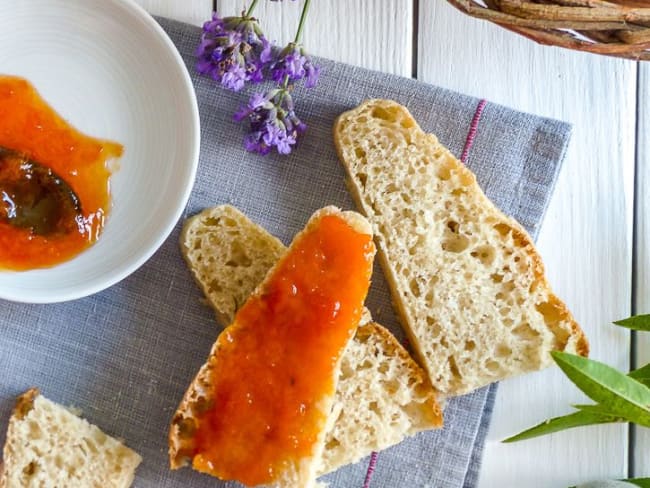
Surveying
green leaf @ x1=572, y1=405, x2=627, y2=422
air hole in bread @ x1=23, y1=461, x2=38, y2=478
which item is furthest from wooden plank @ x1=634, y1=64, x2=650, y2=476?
air hole in bread @ x1=23, y1=461, x2=38, y2=478

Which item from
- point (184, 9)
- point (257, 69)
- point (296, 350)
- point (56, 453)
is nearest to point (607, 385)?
point (296, 350)

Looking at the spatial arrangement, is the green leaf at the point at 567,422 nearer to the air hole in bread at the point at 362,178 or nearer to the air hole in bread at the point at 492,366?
the air hole in bread at the point at 492,366

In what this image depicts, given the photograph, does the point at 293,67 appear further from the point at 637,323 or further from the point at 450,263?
the point at 637,323

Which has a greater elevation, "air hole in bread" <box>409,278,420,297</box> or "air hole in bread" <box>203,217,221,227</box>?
"air hole in bread" <box>203,217,221,227</box>

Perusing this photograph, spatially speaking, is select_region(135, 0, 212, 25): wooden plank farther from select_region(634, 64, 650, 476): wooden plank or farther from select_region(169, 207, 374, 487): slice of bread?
select_region(634, 64, 650, 476): wooden plank

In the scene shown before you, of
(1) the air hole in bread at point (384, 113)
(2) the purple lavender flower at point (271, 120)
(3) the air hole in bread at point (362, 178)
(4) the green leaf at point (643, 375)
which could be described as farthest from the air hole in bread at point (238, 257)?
(4) the green leaf at point (643, 375)

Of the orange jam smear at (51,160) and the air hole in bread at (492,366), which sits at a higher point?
the orange jam smear at (51,160)

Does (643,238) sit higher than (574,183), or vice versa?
(574,183)
